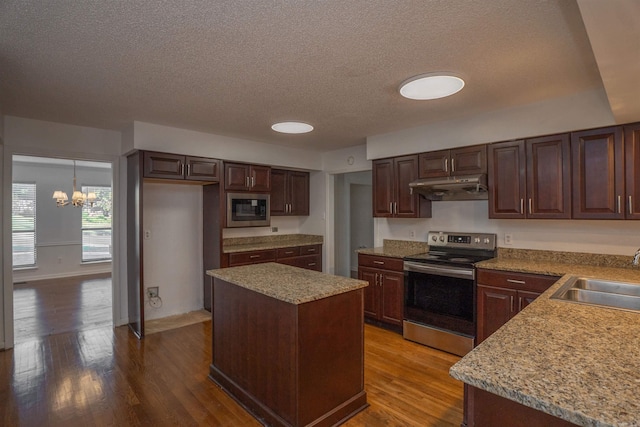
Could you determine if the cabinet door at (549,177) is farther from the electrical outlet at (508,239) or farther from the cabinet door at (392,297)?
the cabinet door at (392,297)

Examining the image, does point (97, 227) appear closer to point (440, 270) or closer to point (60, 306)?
point (60, 306)

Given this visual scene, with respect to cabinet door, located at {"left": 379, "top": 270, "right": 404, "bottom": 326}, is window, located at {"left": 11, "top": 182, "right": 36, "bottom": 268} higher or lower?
higher

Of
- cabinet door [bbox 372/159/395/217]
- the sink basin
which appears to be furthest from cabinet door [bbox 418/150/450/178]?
the sink basin

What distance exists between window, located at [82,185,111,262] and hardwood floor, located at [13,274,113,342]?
0.75 meters

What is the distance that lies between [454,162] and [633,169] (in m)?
1.38

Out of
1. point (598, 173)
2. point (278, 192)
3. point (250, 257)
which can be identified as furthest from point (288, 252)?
point (598, 173)

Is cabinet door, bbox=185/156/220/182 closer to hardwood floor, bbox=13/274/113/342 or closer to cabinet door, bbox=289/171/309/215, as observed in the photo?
cabinet door, bbox=289/171/309/215

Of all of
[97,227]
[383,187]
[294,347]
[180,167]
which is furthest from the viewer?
[97,227]

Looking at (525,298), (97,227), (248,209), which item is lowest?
(525,298)

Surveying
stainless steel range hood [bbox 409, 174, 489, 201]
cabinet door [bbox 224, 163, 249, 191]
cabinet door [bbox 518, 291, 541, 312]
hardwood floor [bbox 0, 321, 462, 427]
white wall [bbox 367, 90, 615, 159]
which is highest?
white wall [bbox 367, 90, 615, 159]

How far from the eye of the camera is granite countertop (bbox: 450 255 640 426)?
2.65 feet

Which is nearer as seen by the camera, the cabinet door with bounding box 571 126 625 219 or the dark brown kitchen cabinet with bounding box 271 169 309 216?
the cabinet door with bounding box 571 126 625 219

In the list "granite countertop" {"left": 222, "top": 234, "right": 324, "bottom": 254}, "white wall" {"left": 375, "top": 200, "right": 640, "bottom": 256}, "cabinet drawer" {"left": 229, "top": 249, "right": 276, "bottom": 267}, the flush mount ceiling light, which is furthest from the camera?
"granite countertop" {"left": 222, "top": 234, "right": 324, "bottom": 254}

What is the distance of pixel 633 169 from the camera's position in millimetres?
2531
